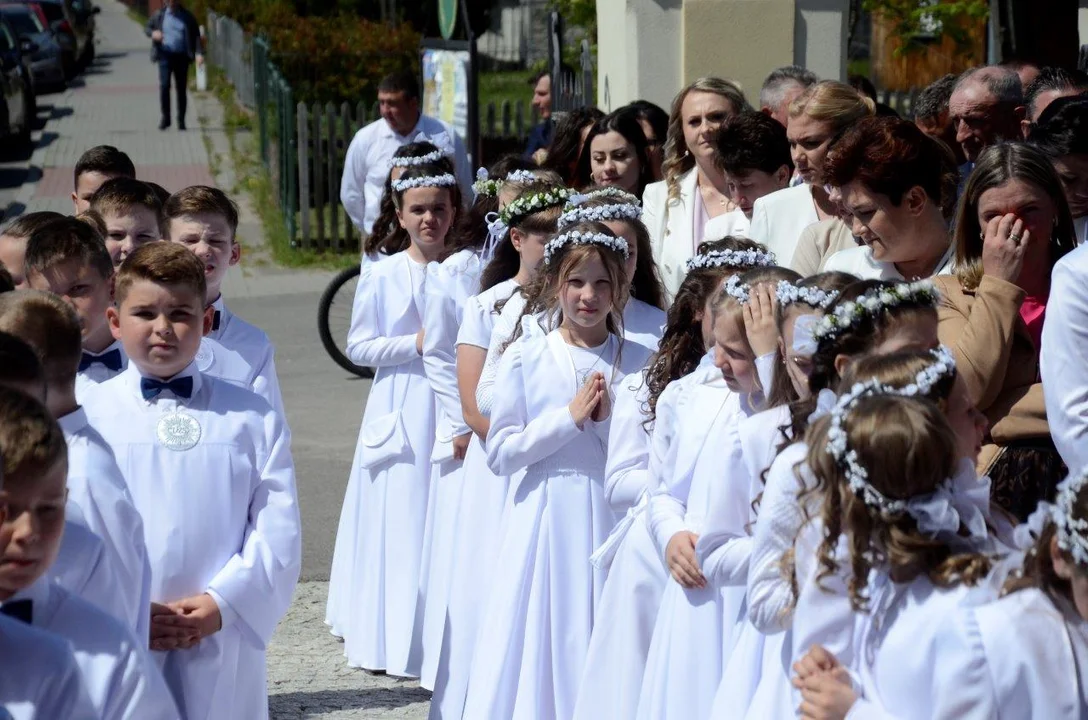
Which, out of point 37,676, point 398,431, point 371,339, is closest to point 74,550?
point 37,676

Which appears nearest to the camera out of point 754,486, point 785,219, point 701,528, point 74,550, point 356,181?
point 74,550

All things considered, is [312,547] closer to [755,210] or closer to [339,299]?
[755,210]

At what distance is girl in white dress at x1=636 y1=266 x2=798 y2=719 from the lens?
4.20m

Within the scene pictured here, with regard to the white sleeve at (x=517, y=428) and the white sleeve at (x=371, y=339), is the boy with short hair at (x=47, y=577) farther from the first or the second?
the white sleeve at (x=371, y=339)

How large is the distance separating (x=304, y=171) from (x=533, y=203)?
11710mm

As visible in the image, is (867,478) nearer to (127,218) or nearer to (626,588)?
(626,588)

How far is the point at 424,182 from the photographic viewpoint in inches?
260

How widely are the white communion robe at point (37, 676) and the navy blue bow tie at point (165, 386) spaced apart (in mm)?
1684

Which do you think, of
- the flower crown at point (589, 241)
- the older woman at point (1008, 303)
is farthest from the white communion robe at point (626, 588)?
the older woman at point (1008, 303)

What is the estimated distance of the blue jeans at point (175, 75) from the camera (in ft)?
87.7

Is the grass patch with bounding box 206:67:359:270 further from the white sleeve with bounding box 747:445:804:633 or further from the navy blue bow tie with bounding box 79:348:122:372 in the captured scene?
the white sleeve with bounding box 747:445:804:633

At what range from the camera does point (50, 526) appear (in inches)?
111

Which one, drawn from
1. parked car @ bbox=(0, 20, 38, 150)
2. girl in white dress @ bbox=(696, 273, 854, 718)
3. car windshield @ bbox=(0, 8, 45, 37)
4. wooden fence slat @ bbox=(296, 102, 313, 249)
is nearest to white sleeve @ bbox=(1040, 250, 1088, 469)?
girl in white dress @ bbox=(696, 273, 854, 718)

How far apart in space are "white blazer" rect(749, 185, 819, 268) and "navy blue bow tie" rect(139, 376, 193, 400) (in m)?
2.32
